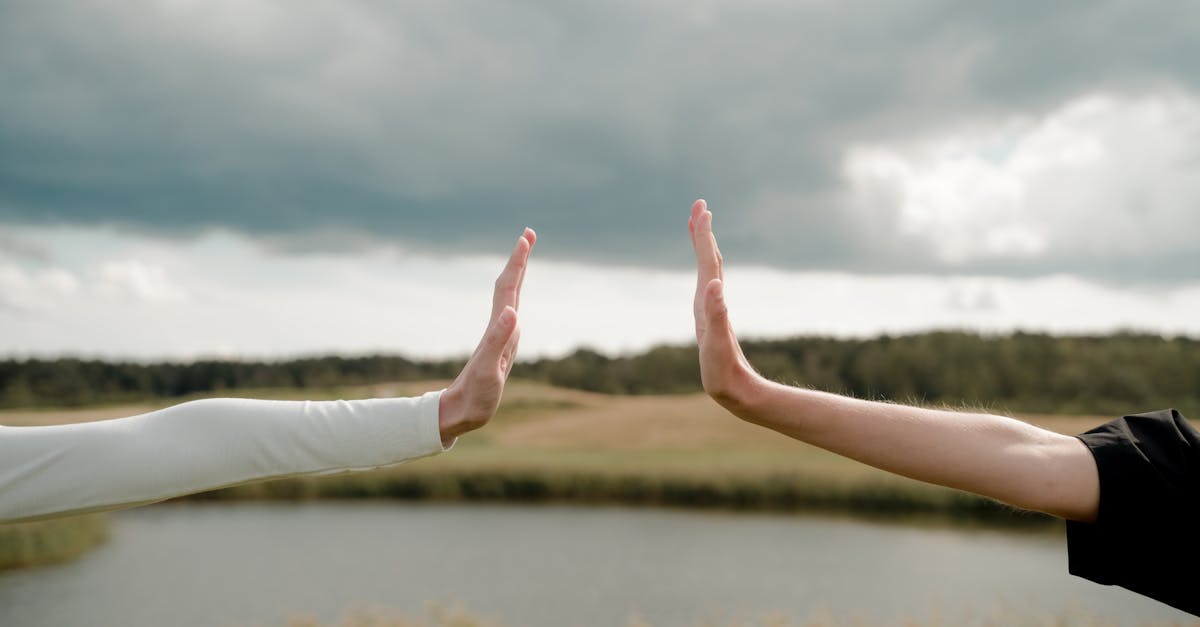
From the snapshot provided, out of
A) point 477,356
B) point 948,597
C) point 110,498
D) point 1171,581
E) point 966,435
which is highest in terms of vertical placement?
point 477,356

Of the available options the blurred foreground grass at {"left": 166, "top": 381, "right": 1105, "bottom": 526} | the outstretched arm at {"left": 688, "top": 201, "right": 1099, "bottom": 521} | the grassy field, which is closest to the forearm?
the outstretched arm at {"left": 688, "top": 201, "right": 1099, "bottom": 521}

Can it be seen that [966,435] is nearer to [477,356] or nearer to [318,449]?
[477,356]

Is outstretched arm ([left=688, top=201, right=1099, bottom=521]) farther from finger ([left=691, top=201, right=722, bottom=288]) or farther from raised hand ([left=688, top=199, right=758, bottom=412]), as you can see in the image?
finger ([left=691, top=201, right=722, bottom=288])

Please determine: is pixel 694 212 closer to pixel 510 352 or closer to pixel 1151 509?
pixel 510 352

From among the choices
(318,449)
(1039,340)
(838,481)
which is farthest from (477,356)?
(1039,340)

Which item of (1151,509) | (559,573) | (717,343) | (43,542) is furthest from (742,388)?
(43,542)

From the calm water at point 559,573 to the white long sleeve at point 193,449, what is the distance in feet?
19.6

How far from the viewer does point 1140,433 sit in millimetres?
1403

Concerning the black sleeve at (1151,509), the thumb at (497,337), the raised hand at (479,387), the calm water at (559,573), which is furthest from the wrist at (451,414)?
the calm water at (559,573)

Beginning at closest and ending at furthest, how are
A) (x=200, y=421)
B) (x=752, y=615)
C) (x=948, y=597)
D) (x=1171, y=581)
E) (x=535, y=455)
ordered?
(x=1171, y=581) → (x=200, y=421) → (x=752, y=615) → (x=948, y=597) → (x=535, y=455)

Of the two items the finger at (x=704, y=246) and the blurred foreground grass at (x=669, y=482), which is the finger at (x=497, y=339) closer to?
the finger at (x=704, y=246)

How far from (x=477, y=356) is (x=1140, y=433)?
118 cm

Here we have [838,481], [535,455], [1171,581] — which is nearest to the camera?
[1171,581]

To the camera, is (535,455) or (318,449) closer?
(318,449)
